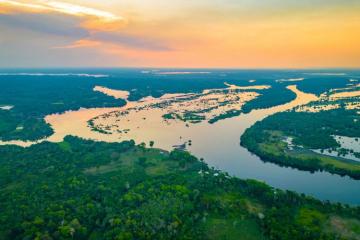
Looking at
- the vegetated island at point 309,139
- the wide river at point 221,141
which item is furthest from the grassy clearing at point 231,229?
the vegetated island at point 309,139

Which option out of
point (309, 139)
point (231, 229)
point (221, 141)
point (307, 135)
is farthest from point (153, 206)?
point (307, 135)

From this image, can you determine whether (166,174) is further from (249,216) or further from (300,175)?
(300,175)

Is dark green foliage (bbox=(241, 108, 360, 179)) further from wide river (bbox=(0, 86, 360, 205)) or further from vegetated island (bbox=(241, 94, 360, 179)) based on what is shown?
wide river (bbox=(0, 86, 360, 205))

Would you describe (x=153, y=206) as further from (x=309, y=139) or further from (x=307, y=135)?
(x=307, y=135)

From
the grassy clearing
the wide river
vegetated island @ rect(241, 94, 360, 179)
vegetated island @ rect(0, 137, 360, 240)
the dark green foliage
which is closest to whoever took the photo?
vegetated island @ rect(0, 137, 360, 240)

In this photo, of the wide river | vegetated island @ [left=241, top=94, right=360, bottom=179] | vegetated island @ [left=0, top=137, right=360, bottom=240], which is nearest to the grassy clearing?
vegetated island @ [left=0, top=137, right=360, bottom=240]

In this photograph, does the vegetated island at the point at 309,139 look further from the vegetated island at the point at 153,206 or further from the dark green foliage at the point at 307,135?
the vegetated island at the point at 153,206

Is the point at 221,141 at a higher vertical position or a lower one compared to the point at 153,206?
lower

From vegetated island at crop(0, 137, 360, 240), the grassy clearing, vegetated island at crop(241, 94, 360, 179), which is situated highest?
vegetated island at crop(241, 94, 360, 179)
